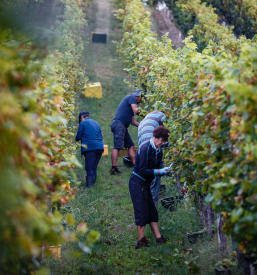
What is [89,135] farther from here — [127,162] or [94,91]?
[94,91]

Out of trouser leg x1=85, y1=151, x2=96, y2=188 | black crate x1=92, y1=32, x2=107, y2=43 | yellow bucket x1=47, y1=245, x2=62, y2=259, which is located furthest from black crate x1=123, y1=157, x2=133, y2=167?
black crate x1=92, y1=32, x2=107, y2=43

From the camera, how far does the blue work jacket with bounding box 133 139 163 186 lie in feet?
15.4

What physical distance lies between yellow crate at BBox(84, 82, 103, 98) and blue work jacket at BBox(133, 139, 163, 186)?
9.00 meters

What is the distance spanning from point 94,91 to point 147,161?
9.24m

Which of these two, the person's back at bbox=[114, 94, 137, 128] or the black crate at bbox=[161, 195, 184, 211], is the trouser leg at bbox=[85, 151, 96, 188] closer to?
the person's back at bbox=[114, 94, 137, 128]

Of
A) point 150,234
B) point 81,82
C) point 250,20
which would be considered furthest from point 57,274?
point 250,20

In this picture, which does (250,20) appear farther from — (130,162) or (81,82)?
(130,162)

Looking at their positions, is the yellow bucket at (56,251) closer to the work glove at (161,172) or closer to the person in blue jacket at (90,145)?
the work glove at (161,172)

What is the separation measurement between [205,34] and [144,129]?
33.2 feet

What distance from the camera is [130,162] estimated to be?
8320 mm

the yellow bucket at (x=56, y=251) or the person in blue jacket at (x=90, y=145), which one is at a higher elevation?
the yellow bucket at (x=56, y=251)

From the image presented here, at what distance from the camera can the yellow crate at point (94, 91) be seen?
→ 1350 centimetres

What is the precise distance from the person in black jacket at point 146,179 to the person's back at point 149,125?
2.26 ft

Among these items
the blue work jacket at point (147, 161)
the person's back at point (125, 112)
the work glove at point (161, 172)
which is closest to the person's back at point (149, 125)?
the blue work jacket at point (147, 161)
